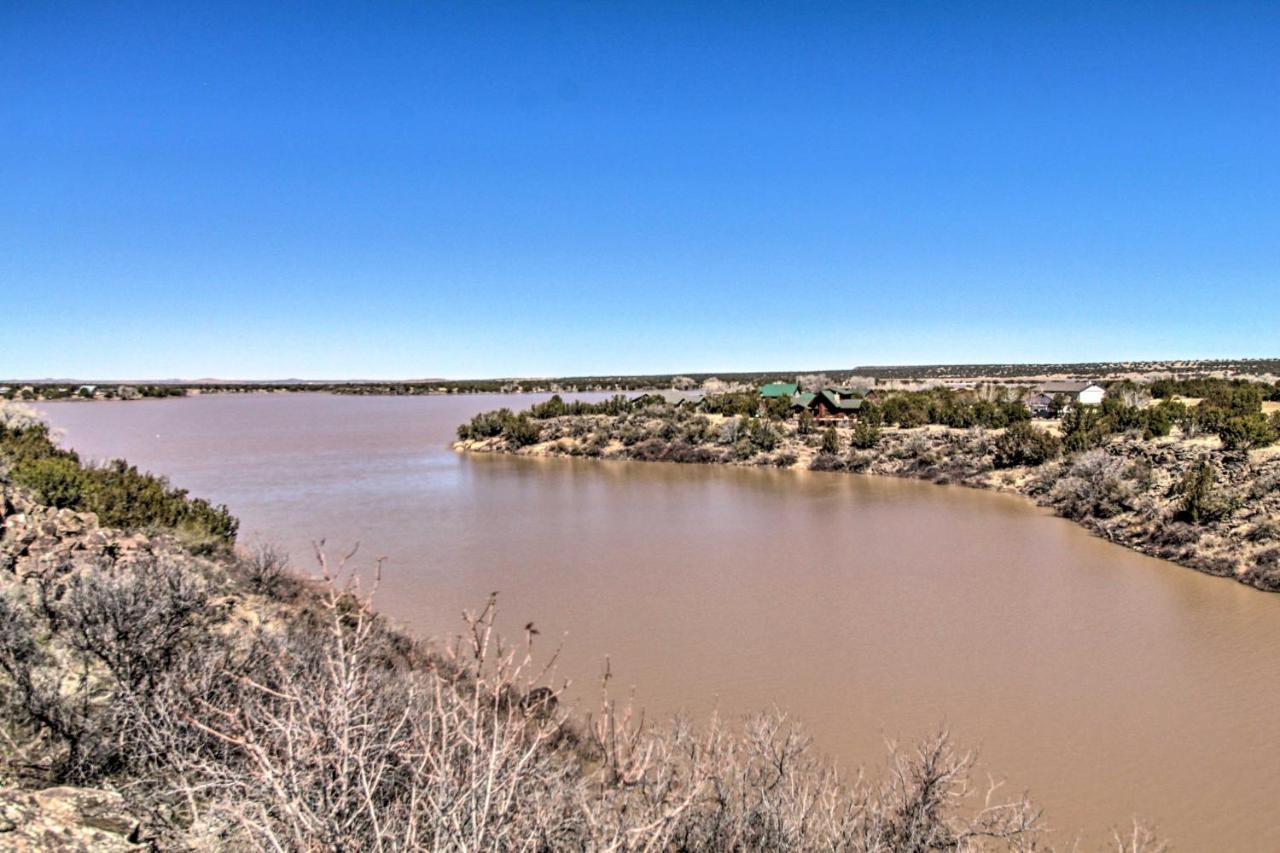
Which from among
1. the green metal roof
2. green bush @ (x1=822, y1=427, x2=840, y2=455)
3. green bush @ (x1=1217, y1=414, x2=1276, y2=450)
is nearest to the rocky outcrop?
green bush @ (x1=1217, y1=414, x2=1276, y2=450)

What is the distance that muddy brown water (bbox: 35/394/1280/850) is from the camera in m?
7.66

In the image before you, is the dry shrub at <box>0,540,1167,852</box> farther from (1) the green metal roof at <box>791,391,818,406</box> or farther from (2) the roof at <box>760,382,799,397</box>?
(2) the roof at <box>760,382,799,397</box>

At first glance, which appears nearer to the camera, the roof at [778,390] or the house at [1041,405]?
the house at [1041,405]

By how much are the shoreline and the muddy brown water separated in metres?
0.73

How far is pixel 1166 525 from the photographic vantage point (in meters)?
17.0

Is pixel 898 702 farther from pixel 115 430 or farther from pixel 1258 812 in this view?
pixel 115 430

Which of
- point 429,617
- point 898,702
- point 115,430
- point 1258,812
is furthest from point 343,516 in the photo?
point 115,430

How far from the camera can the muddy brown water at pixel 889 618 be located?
7.66 metres

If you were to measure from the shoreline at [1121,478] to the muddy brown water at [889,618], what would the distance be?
28.5 inches

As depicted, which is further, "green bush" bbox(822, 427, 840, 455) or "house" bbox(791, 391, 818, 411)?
"house" bbox(791, 391, 818, 411)

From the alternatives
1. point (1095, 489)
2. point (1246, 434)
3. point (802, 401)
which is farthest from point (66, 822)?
point (802, 401)

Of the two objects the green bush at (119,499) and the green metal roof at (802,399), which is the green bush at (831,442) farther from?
the green bush at (119,499)

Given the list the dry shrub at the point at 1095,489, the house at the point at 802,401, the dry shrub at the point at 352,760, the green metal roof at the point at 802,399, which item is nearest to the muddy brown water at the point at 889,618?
the dry shrub at the point at 1095,489

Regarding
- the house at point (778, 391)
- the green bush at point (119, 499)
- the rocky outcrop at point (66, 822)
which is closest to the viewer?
the rocky outcrop at point (66, 822)
